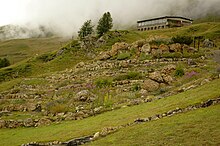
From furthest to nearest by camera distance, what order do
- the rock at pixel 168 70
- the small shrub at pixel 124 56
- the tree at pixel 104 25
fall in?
1. the tree at pixel 104 25
2. the small shrub at pixel 124 56
3. the rock at pixel 168 70

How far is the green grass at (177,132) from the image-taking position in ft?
53.0

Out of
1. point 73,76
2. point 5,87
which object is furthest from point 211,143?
point 5,87

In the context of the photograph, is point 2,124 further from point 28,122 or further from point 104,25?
point 104,25

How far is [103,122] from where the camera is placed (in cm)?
2698

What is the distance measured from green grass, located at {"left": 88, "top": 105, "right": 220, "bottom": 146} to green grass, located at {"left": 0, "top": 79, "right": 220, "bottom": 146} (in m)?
3.40

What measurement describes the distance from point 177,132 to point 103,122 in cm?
1035

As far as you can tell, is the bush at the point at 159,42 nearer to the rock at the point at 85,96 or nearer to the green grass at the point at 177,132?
the rock at the point at 85,96

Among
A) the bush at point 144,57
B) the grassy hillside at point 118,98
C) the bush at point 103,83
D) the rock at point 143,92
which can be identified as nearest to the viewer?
the grassy hillside at point 118,98

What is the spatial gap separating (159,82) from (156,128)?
22.4 metres

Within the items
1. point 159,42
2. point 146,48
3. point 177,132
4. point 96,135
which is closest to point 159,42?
point 159,42

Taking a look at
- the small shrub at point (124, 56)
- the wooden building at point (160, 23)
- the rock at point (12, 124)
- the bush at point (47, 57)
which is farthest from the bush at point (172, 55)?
the wooden building at point (160, 23)

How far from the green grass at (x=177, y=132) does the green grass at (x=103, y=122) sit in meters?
3.40

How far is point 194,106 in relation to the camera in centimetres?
2327

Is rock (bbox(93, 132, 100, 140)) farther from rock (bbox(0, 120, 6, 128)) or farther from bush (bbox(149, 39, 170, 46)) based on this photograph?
A: bush (bbox(149, 39, 170, 46))
